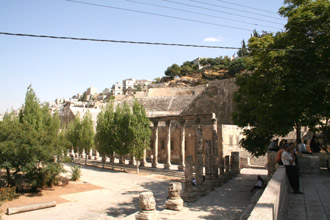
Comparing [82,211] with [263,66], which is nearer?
[263,66]

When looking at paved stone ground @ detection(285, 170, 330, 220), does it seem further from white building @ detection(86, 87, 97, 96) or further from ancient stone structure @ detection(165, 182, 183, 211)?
white building @ detection(86, 87, 97, 96)

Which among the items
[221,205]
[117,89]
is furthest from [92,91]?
[221,205]

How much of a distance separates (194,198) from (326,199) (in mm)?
7153

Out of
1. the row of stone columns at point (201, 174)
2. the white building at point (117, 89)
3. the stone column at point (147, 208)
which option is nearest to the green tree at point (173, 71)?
the white building at point (117, 89)

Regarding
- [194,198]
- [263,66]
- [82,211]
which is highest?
[263,66]

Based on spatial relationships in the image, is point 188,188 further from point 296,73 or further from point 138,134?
point 138,134

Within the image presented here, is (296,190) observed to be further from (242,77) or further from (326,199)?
(242,77)

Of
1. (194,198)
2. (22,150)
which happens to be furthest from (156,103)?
(194,198)

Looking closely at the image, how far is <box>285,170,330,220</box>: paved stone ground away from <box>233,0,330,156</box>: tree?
10.8 ft

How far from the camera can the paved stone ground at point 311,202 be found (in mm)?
6488

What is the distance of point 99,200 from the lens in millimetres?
17312

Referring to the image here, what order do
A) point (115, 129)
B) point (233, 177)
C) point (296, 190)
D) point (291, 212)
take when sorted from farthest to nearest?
point (115, 129), point (233, 177), point (296, 190), point (291, 212)

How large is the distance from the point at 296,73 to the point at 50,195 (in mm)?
17718

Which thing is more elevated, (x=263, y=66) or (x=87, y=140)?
(x=263, y=66)
